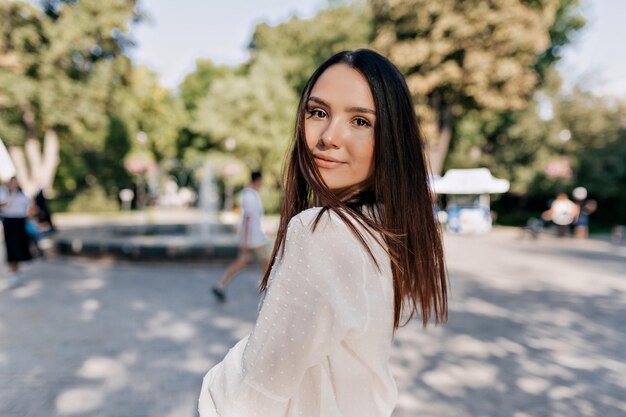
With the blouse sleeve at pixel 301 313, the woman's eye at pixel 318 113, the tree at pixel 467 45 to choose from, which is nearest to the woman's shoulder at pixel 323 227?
the blouse sleeve at pixel 301 313

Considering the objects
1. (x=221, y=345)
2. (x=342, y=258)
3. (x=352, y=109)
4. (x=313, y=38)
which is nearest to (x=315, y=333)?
(x=342, y=258)

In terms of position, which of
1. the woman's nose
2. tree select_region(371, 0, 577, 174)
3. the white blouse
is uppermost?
tree select_region(371, 0, 577, 174)

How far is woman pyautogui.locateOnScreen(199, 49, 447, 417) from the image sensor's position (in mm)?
872

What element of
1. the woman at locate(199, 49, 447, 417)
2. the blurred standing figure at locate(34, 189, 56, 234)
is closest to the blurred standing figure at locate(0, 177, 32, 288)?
the blurred standing figure at locate(34, 189, 56, 234)

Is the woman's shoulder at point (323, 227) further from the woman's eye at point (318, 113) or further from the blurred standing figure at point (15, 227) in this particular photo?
the blurred standing figure at point (15, 227)

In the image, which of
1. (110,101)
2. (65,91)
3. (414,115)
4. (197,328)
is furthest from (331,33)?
(414,115)

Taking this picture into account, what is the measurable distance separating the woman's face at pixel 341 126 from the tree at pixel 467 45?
20.0 m

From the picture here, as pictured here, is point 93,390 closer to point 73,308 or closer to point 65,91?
point 73,308

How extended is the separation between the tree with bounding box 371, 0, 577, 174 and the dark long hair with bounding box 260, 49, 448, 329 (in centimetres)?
1991

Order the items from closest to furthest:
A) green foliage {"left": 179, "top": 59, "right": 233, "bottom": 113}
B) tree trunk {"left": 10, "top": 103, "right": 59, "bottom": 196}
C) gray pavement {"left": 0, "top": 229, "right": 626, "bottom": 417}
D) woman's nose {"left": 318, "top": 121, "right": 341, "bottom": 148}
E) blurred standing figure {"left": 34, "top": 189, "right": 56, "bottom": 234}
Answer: woman's nose {"left": 318, "top": 121, "right": 341, "bottom": 148} < gray pavement {"left": 0, "top": 229, "right": 626, "bottom": 417} < blurred standing figure {"left": 34, "top": 189, "right": 56, "bottom": 234} < tree trunk {"left": 10, "top": 103, "right": 59, "bottom": 196} < green foliage {"left": 179, "top": 59, "right": 233, "bottom": 113}

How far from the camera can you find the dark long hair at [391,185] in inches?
41.5

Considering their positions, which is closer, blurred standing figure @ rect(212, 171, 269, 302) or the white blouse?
the white blouse

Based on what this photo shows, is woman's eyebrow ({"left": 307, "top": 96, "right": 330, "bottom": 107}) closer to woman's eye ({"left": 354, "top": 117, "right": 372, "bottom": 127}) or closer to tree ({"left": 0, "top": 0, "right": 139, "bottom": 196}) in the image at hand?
woman's eye ({"left": 354, "top": 117, "right": 372, "bottom": 127})

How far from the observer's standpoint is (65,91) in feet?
68.7
